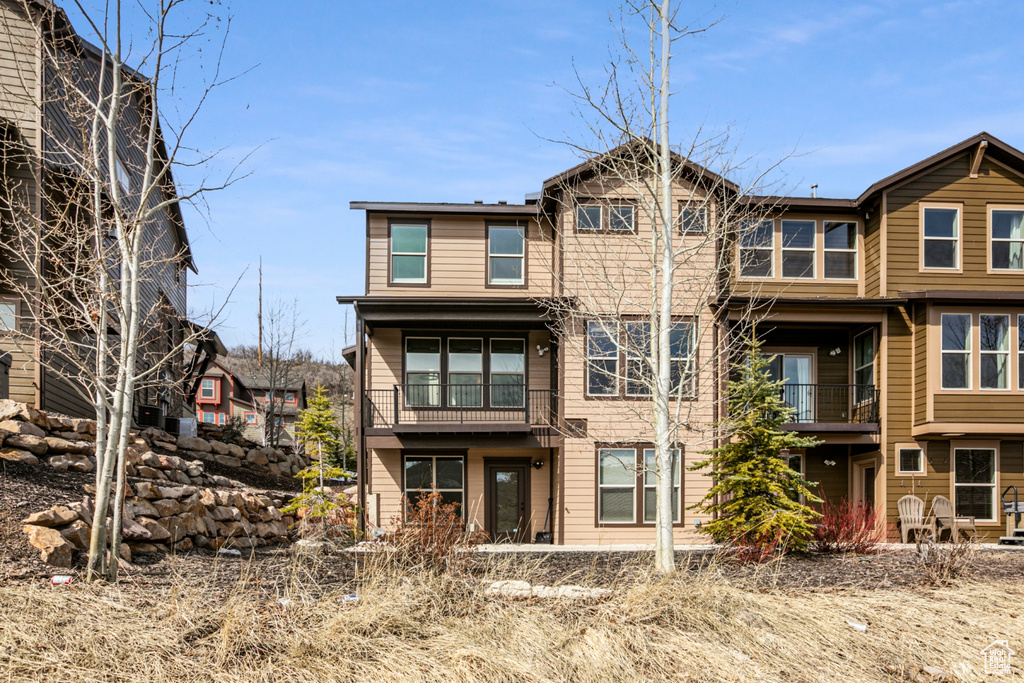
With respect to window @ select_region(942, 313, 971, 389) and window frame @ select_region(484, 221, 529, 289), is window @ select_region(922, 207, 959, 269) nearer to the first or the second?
window @ select_region(942, 313, 971, 389)

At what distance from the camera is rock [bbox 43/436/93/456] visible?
12.0 metres

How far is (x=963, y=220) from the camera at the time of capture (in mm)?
17891

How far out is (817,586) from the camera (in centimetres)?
1013

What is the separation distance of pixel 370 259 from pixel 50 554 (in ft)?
35.2

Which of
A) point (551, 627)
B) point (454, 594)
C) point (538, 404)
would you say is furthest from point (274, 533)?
point (551, 627)

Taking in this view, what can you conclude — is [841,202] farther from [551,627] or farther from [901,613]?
[551,627]

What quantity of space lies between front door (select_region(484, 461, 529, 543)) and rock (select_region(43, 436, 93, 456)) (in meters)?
8.46

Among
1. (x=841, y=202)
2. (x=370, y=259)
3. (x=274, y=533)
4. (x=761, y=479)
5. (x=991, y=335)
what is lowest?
(x=274, y=533)

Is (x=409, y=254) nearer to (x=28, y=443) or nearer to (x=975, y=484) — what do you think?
(x=28, y=443)

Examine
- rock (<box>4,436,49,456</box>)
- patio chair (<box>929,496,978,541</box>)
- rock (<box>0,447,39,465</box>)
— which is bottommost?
patio chair (<box>929,496,978,541</box>)

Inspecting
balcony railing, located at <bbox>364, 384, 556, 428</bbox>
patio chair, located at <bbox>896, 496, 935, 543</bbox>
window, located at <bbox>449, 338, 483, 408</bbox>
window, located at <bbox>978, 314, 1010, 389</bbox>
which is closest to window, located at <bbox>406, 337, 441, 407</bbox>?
balcony railing, located at <bbox>364, 384, 556, 428</bbox>

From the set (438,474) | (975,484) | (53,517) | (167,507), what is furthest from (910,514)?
(53,517)

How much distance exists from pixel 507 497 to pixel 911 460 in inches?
330

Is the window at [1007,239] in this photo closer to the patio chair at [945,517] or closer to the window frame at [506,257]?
the patio chair at [945,517]
